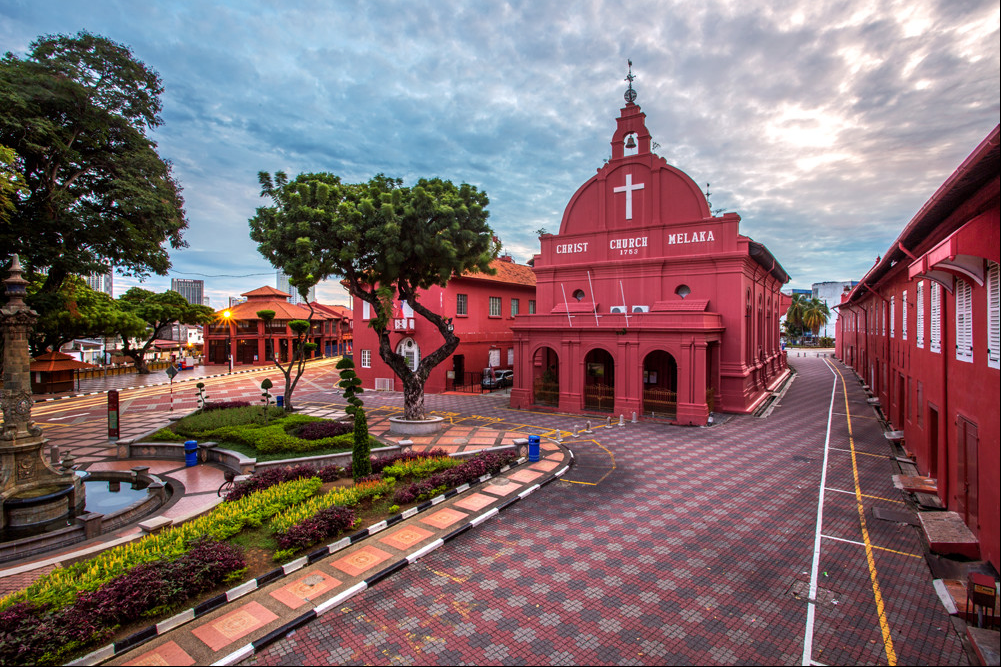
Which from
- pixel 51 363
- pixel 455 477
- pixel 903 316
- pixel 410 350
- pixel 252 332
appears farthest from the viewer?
pixel 252 332

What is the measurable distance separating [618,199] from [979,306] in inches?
815

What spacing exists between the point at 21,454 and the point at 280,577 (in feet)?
28.9

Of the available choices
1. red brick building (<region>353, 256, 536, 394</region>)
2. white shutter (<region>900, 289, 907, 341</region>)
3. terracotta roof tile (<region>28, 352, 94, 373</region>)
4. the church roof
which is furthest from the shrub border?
terracotta roof tile (<region>28, 352, 94, 373</region>)

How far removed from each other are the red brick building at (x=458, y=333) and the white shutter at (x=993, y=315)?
26.1m

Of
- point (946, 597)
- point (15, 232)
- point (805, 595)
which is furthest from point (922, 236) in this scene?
point (15, 232)

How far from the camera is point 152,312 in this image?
45844 millimetres

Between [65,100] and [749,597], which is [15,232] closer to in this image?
[65,100]

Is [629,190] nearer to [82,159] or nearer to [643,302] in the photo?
[643,302]

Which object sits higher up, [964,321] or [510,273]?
[510,273]

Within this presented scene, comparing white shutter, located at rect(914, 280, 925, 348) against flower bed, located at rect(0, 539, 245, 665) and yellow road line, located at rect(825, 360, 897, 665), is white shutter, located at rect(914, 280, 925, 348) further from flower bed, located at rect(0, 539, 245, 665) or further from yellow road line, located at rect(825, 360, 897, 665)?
flower bed, located at rect(0, 539, 245, 665)

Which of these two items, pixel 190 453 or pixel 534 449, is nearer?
pixel 534 449

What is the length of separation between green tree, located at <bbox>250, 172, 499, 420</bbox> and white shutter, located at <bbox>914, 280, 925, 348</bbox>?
15.0m

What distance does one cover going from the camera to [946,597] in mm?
7641

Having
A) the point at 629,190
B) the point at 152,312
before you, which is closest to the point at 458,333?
the point at 629,190
